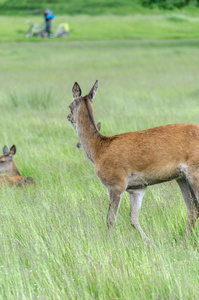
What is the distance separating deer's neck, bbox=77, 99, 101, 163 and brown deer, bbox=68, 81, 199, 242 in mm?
283

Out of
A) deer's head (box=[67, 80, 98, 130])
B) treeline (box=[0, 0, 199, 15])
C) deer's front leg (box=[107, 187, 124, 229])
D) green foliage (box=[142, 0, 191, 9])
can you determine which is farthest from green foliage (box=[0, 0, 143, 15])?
deer's front leg (box=[107, 187, 124, 229])

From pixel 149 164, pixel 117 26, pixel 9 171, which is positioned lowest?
pixel 9 171

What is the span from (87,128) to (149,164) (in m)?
1.03

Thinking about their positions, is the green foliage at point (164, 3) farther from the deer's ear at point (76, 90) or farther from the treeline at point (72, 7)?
the treeline at point (72, 7)

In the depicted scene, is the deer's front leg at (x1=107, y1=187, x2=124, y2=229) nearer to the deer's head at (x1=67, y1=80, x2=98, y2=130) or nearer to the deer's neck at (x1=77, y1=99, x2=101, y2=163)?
the deer's neck at (x1=77, y1=99, x2=101, y2=163)

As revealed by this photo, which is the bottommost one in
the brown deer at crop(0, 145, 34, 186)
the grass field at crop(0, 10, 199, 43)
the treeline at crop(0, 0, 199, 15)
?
the brown deer at crop(0, 145, 34, 186)

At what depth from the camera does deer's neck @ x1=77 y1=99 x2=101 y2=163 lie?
537 cm

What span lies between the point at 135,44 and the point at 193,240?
4176cm

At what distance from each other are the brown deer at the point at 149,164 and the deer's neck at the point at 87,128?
0.28 m

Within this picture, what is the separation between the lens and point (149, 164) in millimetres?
4688

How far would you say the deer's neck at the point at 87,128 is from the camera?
537 centimetres

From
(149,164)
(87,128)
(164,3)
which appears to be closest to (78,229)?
(149,164)

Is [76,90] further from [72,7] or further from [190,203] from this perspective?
[72,7]

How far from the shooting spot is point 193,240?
4258mm
